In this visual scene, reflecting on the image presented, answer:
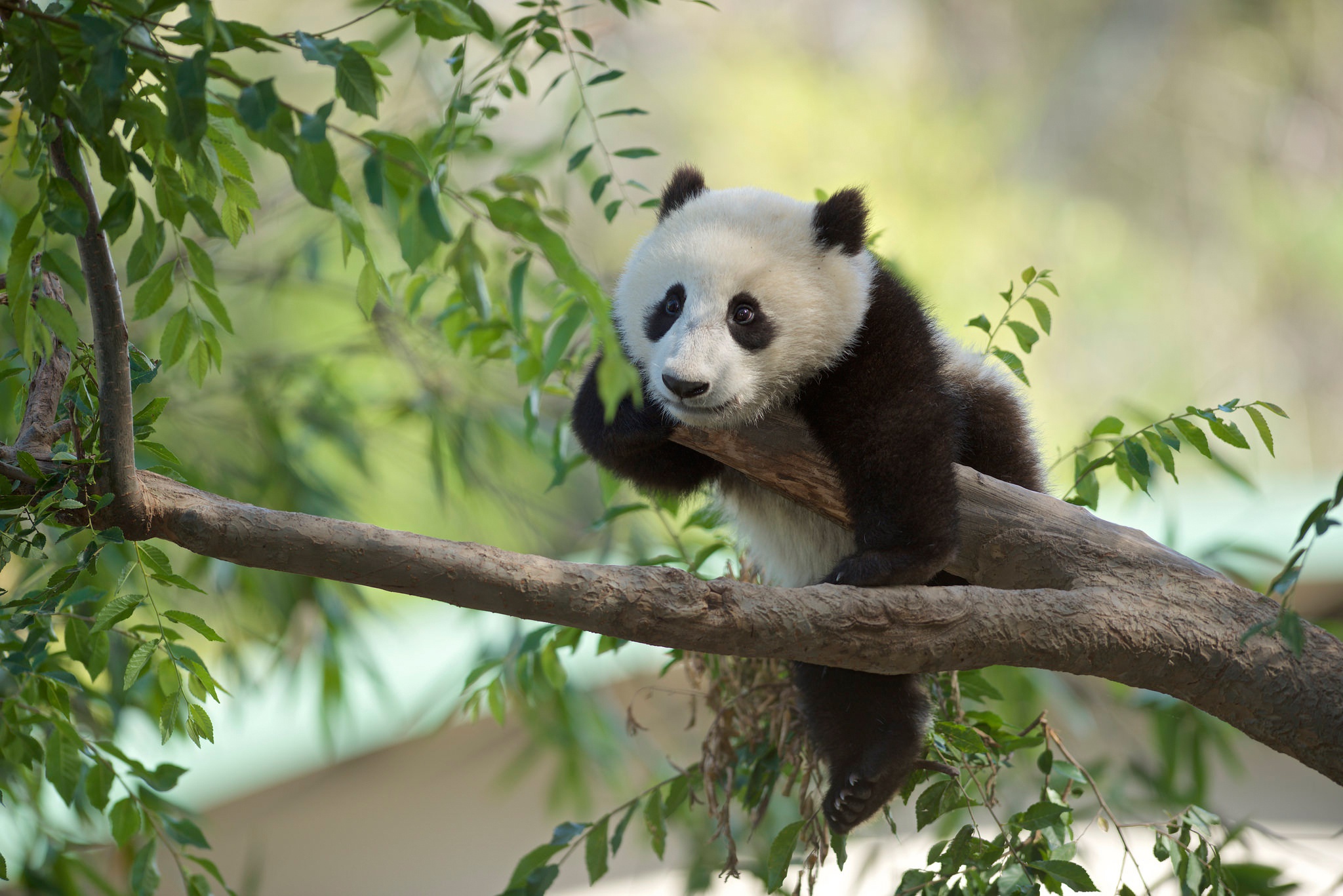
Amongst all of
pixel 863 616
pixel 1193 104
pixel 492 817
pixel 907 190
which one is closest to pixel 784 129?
pixel 907 190

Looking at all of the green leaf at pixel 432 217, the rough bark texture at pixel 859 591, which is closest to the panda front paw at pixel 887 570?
the rough bark texture at pixel 859 591

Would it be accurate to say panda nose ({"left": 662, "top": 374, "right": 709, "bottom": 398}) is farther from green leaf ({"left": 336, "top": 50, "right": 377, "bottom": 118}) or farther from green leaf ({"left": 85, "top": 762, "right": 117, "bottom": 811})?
green leaf ({"left": 85, "top": 762, "right": 117, "bottom": 811})

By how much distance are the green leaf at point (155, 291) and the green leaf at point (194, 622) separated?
0.34 metres

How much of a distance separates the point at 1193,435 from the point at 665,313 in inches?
36.5

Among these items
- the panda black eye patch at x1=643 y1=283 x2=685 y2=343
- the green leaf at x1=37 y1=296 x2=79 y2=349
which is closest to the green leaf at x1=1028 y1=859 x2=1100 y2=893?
the panda black eye patch at x1=643 y1=283 x2=685 y2=343

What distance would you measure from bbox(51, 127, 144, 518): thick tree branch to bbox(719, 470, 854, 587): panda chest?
1186 millimetres

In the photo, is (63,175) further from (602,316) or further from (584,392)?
(584,392)

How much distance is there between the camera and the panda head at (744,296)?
179cm

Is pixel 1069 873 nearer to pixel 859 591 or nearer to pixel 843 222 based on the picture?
pixel 859 591

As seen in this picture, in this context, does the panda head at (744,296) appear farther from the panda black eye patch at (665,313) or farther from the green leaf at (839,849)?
the green leaf at (839,849)

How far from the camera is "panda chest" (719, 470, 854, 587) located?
2.07 metres

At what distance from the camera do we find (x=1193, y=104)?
389 inches

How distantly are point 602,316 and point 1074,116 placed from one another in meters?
10.3

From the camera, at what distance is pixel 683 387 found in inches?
66.1
